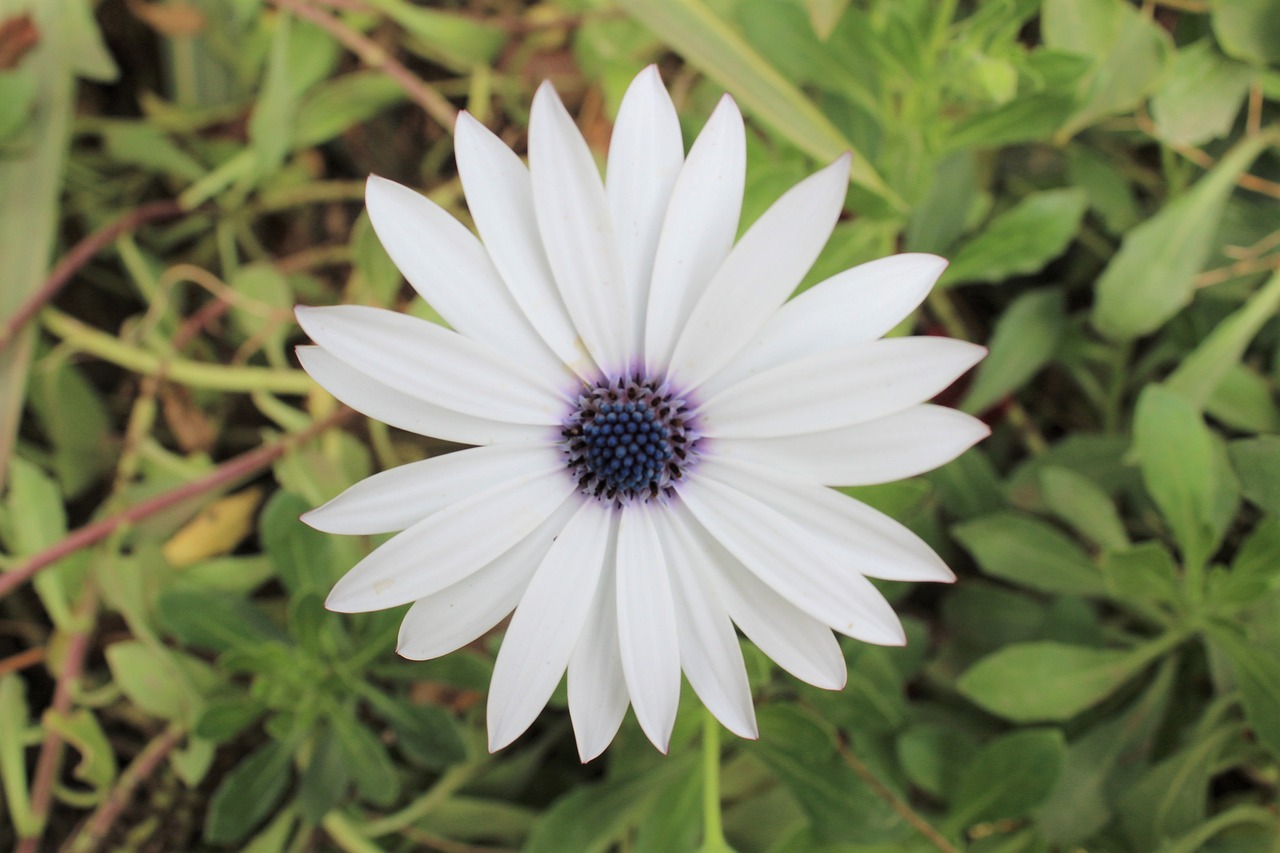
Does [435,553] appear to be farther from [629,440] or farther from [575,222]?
[575,222]

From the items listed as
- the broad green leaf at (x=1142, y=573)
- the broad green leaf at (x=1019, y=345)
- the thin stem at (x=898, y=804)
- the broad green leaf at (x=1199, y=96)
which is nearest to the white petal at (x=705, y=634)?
the thin stem at (x=898, y=804)

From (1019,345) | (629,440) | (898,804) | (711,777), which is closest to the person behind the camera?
(629,440)

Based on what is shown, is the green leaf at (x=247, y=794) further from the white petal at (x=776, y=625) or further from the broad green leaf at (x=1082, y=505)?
the broad green leaf at (x=1082, y=505)

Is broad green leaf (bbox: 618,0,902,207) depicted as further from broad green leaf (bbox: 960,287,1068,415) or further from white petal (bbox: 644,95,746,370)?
white petal (bbox: 644,95,746,370)

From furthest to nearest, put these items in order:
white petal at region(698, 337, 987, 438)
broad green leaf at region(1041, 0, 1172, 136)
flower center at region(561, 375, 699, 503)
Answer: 1. broad green leaf at region(1041, 0, 1172, 136)
2. flower center at region(561, 375, 699, 503)
3. white petal at region(698, 337, 987, 438)

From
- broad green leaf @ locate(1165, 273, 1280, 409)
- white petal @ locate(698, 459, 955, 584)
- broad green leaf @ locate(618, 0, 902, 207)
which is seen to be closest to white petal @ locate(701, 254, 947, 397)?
white petal @ locate(698, 459, 955, 584)

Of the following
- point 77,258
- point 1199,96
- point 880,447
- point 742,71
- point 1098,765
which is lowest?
point 1098,765

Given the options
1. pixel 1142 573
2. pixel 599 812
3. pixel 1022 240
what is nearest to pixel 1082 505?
pixel 1142 573

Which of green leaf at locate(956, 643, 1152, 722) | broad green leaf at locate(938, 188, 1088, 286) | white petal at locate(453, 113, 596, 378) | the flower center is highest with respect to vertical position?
broad green leaf at locate(938, 188, 1088, 286)
